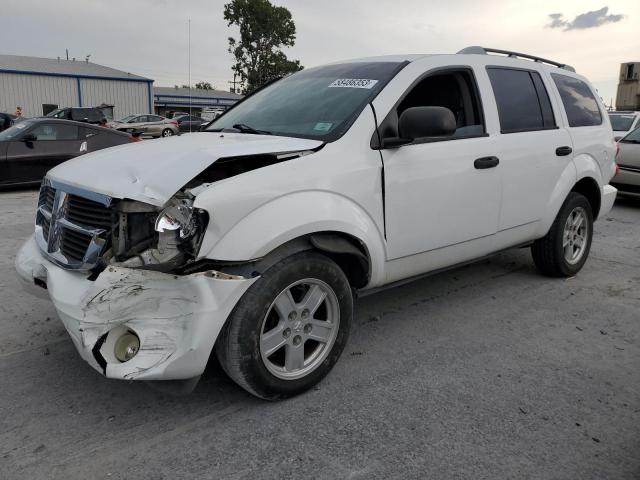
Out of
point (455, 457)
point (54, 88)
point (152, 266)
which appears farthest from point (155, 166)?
point (54, 88)

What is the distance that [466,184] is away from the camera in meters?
3.65

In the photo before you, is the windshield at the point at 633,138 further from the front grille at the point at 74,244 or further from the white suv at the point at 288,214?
the front grille at the point at 74,244

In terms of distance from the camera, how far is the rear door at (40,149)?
9.55 meters

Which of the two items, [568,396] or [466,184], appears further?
[466,184]

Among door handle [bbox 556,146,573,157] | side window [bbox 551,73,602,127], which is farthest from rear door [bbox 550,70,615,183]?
door handle [bbox 556,146,573,157]

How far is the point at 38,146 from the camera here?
977cm

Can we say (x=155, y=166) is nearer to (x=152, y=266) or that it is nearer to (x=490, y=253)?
(x=152, y=266)

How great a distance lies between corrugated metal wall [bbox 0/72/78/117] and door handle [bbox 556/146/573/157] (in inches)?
1617

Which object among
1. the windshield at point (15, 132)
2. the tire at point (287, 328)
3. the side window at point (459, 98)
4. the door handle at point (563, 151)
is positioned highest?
the side window at point (459, 98)

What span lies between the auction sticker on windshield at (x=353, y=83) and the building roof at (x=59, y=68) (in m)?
41.4

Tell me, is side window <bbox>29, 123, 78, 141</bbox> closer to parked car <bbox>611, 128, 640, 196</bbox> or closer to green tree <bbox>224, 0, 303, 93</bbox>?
parked car <bbox>611, 128, 640, 196</bbox>

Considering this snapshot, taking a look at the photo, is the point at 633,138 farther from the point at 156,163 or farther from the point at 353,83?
the point at 156,163

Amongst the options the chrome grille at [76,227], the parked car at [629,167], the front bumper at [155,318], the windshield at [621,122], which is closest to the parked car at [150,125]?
the windshield at [621,122]

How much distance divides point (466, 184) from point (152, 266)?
2.18 meters
